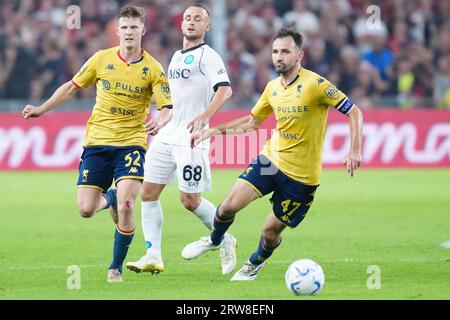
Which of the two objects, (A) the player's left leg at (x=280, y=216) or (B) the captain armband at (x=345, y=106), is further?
(A) the player's left leg at (x=280, y=216)

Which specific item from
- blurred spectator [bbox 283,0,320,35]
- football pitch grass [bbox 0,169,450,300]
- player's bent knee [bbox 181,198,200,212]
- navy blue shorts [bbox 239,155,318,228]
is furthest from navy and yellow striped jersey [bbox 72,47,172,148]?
blurred spectator [bbox 283,0,320,35]

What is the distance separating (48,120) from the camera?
2033cm

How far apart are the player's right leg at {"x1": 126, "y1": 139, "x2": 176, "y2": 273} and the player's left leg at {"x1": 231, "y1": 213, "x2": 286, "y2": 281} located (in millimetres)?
899

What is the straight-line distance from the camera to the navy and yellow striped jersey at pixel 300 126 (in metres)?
9.29

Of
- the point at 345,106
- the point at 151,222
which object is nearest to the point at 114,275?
the point at 151,222

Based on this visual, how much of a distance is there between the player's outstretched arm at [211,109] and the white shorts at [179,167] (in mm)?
665

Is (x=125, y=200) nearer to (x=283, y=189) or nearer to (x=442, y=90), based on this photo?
(x=283, y=189)

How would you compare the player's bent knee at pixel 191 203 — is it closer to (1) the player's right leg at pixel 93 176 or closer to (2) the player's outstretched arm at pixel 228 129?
(1) the player's right leg at pixel 93 176

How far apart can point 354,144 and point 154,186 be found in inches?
85.4

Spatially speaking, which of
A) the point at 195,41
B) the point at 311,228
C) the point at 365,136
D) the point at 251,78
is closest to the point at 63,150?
the point at 251,78

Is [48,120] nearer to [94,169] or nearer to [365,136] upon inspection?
[365,136]

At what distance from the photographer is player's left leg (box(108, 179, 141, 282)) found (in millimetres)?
9258

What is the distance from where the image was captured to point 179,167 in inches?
400

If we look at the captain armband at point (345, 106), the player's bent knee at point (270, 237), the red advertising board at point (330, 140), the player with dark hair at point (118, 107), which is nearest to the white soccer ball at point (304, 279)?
the player's bent knee at point (270, 237)
